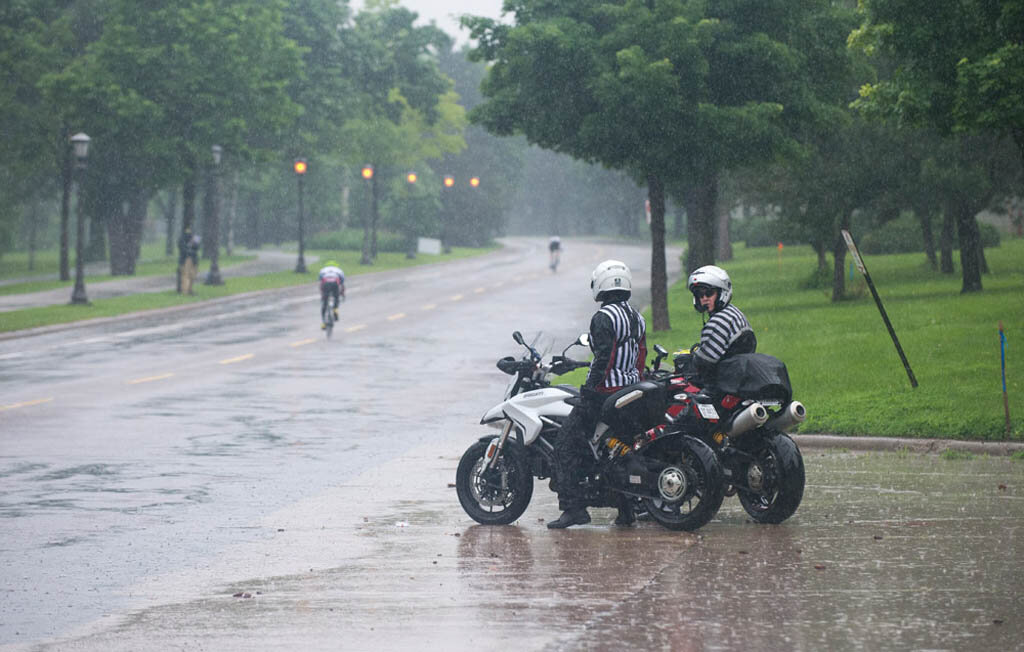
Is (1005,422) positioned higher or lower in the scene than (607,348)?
lower

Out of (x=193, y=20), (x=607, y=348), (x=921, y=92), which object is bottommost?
(x=607, y=348)

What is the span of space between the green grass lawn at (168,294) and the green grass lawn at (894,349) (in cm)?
1570

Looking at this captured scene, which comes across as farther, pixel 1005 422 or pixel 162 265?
pixel 162 265

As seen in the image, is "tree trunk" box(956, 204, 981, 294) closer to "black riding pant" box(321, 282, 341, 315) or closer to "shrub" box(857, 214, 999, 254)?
"black riding pant" box(321, 282, 341, 315)

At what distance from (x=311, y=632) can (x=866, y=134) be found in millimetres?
33429

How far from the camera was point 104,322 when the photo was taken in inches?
1538

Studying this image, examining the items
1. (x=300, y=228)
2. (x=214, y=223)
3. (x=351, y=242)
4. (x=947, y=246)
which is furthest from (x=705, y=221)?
(x=351, y=242)

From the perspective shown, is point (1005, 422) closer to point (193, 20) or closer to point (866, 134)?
point (866, 134)

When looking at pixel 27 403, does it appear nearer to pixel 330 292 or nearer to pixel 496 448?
pixel 496 448

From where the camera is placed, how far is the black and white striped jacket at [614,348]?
1096 centimetres

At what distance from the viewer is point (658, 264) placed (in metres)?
32.8

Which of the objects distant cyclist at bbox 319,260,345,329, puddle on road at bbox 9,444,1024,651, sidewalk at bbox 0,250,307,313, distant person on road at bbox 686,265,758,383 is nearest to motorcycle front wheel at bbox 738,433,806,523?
puddle on road at bbox 9,444,1024,651

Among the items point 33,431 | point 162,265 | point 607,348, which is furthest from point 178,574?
point 162,265

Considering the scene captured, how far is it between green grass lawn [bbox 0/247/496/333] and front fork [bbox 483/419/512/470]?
1046 inches
